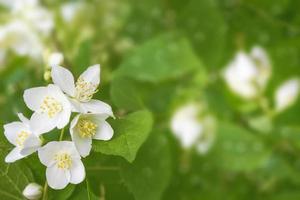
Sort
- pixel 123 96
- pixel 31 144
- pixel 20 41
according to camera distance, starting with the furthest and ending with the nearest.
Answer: pixel 20 41 < pixel 123 96 < pixel 31 144

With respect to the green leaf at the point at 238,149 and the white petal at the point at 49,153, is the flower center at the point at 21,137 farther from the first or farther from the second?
the green leaf at the point at 238,149

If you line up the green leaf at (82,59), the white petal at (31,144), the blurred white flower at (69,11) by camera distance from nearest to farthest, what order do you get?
the white petal at (31,144) → the green leaf at (82,59) → the blurred white flower at (69,11)

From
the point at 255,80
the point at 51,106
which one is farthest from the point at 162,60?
the point at 51,106

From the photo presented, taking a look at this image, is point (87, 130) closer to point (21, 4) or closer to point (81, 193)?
point (81, 193)

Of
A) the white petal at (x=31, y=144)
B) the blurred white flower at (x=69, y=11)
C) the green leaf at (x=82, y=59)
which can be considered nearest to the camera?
the white petal at (x=31, y=144)

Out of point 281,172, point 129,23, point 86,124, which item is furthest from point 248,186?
point 86,124

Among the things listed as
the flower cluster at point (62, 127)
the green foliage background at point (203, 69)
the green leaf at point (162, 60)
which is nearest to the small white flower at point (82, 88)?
the flower cluster at point (62, 127)

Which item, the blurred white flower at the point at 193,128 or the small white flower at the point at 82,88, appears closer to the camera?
the small white flower at the point at 82,88
